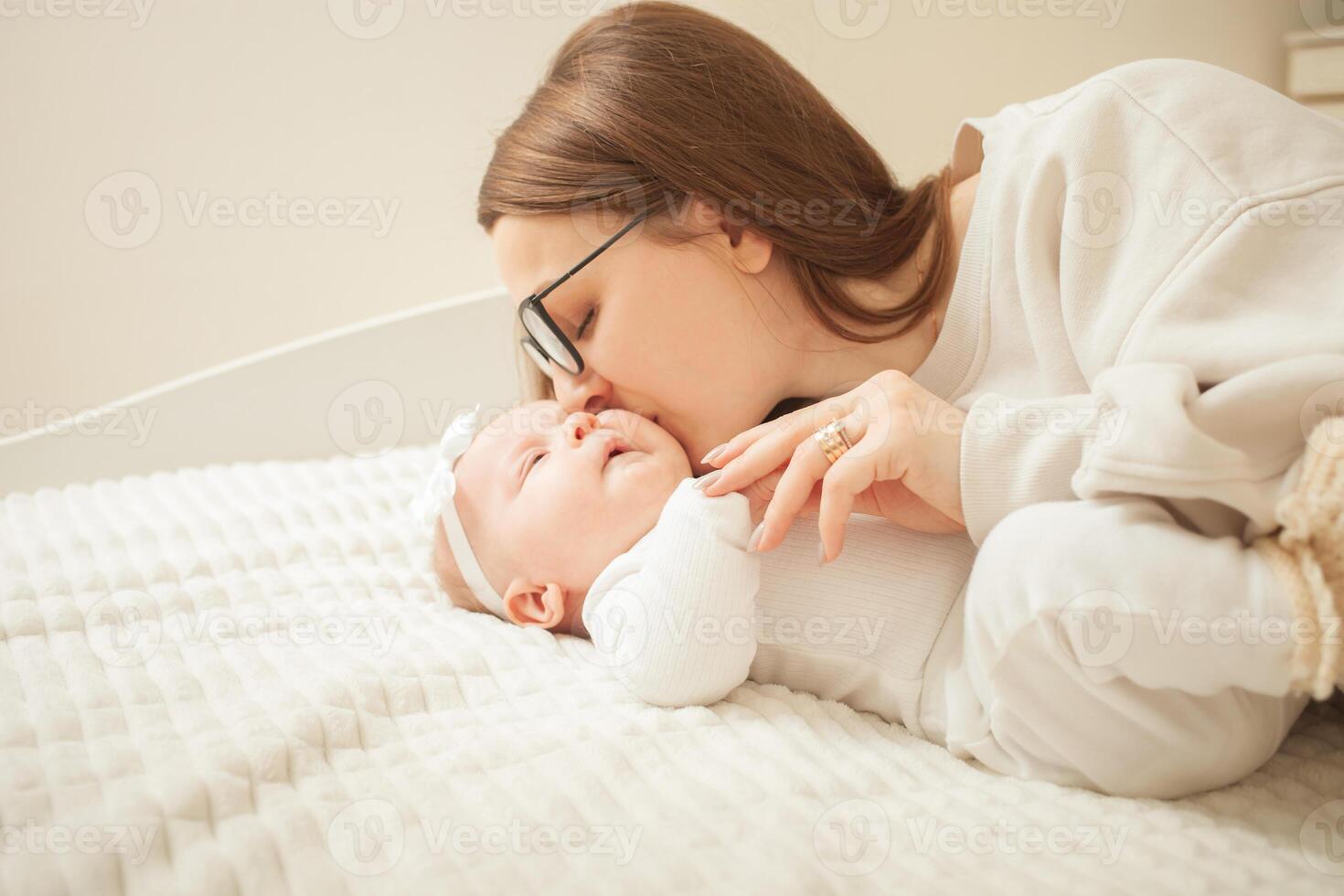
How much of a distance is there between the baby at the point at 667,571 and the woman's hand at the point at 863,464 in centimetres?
Answer: 4

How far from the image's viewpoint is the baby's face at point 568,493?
1.20 meters

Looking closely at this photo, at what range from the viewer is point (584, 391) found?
1.30 meters

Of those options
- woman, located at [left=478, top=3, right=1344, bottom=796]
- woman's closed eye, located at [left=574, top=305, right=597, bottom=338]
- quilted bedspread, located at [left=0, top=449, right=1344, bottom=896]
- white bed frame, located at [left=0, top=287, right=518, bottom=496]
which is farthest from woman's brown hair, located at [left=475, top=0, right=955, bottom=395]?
white bed frame, located at [left=0, top=287, right=518, bottom=496]

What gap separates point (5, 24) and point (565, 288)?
1.45 m

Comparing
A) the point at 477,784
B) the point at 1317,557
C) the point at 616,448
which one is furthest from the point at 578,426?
the point at 1317,557

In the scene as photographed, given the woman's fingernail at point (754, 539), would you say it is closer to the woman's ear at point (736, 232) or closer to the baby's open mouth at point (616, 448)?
the baby's open mouth at point (616, 448)

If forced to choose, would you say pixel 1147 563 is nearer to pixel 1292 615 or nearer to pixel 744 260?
pixel 1292 615

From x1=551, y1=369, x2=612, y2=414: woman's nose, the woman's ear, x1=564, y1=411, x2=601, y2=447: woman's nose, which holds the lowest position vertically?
x1=564, y1=411, x2=601, y2=447: woman's nose

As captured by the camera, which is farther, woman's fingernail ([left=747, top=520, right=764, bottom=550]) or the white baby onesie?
woman's fingernail ([left=747, top=520, right=764, bottom=550])

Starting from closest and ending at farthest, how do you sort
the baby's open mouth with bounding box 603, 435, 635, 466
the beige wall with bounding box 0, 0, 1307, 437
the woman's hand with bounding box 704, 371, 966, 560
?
the woman's hand with bounding box 704, 371, 966, 560
the baby's open mouth with bounding box 603, 435, 635, 466
the beige wall with bounding box 0, 0, 1307, 437

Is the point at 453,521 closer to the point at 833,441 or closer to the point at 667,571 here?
the point at 667,571

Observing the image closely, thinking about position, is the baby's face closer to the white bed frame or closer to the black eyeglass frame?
the black eyeglass frame

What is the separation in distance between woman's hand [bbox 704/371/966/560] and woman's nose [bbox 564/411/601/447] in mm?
188

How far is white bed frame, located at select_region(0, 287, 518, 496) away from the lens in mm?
1845
